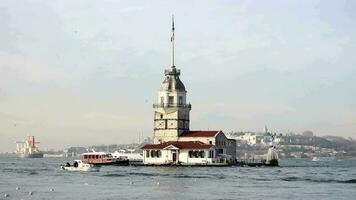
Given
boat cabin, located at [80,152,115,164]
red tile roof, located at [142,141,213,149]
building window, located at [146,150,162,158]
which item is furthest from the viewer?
boat cabin, located at [80,152,115,164]

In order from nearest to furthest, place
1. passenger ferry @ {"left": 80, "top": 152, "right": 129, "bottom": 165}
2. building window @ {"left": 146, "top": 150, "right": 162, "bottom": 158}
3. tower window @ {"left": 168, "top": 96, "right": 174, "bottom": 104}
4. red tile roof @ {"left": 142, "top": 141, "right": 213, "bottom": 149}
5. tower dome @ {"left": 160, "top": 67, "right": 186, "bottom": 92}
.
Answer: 1. red tile roof @ {"left": 142, "top": 141, "right": 213, "bottom": 149}
2. building window @ {"left": 146, "top": 150, "right": 162, "bottom": 158}
3. tower window @ {"left": 168, "top": 96, "right": 174, "bottom": 104}
4. tower dome @ {"left": 160, "top": 67, "right": 186, "bottom": 92}
5. passenger ferry @ {"left": 80, "top": 152, "right": 129, "bottom": 165}

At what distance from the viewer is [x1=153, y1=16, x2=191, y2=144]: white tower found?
149375 mm

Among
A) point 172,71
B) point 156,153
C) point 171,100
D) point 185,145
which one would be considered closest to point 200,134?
point 185,145

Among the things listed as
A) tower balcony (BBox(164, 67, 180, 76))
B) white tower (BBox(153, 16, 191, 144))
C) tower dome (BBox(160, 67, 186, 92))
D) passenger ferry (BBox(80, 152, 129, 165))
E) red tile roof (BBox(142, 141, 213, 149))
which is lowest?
passenger ferry (BBox(80, 152, 129, 165))

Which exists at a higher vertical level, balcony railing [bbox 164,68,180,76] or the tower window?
balcony railing [bbox 164,68,180,76]

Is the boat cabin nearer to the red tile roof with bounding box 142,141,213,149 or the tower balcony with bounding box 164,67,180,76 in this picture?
the red tile roof with bounding box 142,141,213,149

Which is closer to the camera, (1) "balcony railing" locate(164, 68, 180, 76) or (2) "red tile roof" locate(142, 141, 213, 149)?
(2) "red tile roof" locate(142, 141, 213, 149)

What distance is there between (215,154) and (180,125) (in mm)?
10400

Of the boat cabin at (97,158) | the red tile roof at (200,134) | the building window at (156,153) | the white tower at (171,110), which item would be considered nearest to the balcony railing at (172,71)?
the white tower at (171,110)

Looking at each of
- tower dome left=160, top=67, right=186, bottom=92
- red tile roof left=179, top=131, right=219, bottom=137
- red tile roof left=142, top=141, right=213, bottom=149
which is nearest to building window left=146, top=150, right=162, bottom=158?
red tile roof left=142, top=141, right=213, bottom=149

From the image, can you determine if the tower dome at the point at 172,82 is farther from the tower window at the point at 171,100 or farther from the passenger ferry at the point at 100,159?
the passenger ferry at the point at 100,159

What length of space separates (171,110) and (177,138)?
5.87m

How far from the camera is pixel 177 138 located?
148375mm

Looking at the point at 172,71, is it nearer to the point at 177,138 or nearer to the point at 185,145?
the point at 177,138
